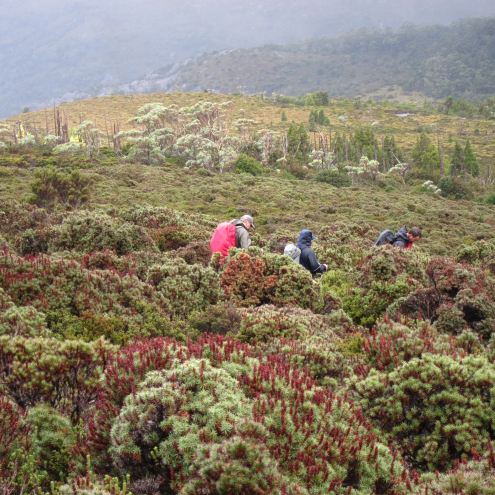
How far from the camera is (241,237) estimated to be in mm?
10484

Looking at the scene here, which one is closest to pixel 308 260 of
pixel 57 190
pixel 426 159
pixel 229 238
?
pixel 229 238

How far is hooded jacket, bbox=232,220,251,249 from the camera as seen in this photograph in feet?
34.3

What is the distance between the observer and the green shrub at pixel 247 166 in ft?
161

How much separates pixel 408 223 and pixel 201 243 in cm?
1970

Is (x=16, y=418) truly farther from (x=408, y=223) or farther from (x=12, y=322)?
(x=408, y=223)

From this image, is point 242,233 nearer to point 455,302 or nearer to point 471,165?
point 455,302

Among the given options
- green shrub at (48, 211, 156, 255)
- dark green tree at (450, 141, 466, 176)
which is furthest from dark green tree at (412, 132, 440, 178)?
green shrub at (48, 211, 156, 255)

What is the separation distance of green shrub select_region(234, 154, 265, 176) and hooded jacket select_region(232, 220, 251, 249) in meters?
38.3

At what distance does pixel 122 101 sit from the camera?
331 ft

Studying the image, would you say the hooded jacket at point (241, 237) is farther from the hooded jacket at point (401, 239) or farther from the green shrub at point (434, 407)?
the green shrub at point (434, 407)

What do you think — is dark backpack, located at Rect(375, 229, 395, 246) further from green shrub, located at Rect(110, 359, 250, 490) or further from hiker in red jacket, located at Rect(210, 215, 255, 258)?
green shrub, located at Rect(110, 359, 250, 490)

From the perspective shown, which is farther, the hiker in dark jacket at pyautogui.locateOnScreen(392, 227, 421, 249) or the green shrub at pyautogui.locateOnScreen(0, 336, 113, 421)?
the hiker in dark jacket at pyautogui.locateOnScreen(392, 227, 421, 249)

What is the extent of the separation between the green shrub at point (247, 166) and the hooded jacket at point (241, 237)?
126ft

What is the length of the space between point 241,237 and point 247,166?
39535mm
